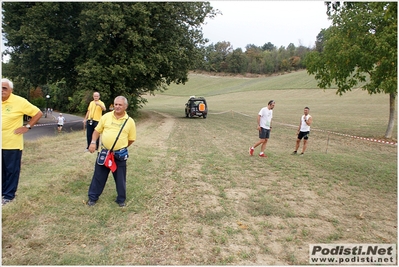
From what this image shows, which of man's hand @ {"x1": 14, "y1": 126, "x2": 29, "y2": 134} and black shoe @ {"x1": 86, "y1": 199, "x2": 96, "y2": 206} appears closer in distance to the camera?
man's hand @ {"x1": 14, "y1": 126, "x2": 29, "y2": 134}

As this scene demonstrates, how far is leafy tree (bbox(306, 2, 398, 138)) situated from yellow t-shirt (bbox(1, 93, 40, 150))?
12596 millimetres

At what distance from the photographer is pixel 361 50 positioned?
47.0 feet

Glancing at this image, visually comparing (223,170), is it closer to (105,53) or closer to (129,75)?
(129,75)

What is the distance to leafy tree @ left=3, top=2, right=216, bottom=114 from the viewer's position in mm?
19203

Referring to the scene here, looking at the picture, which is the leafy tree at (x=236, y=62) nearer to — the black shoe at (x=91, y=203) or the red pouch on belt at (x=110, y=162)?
the red pouch on belt at (x=110, y=162)

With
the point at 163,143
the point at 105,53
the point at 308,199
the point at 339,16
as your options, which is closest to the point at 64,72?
the point at 105,53

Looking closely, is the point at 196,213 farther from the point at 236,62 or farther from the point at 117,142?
the point at 236,62

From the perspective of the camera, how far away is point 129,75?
2056 centimetres

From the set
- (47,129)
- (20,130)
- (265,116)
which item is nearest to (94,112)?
(20,130)

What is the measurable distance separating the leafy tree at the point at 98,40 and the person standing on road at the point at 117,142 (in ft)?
49.3

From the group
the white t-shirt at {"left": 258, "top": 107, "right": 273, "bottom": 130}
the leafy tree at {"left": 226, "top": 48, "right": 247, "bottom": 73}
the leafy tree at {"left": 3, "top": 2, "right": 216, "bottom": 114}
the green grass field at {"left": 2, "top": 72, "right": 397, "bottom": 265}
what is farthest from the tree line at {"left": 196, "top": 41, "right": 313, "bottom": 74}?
the green grass field at {"left": 2, "top": 72, "right": 397, "bottom": 265}

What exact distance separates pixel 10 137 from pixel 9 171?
0.52 m

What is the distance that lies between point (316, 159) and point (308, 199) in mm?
4139

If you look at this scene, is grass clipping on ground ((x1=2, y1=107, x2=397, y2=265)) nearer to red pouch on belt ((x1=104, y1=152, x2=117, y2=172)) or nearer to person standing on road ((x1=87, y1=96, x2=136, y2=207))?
person standing on road ((x1=87, y1=96, x2=136, y2=207))
